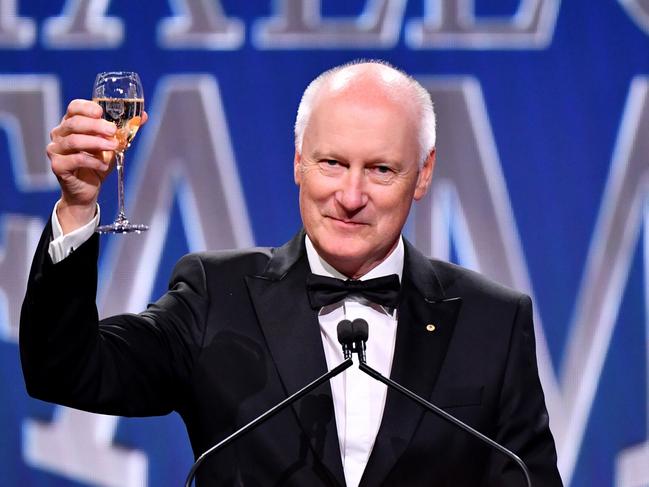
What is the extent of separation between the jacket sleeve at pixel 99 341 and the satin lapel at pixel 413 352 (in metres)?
0.40

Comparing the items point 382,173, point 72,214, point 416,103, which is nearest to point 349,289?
point 382,173

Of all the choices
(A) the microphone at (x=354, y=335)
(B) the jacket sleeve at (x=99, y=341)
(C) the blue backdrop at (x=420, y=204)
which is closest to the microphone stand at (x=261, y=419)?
(A) the microphone at (x=354, y=335)

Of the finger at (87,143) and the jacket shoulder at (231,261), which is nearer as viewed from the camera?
the finger at (87,143)

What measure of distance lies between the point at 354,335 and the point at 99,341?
485mm

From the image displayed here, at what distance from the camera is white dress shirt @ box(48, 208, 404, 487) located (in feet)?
7.19

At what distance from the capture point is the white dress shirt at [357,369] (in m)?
2.19

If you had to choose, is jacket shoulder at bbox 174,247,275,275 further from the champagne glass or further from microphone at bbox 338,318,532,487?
microphone at bbox 338,318,532,487

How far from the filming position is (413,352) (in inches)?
87.0

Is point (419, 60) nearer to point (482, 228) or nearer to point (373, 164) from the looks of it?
point (482, 228)

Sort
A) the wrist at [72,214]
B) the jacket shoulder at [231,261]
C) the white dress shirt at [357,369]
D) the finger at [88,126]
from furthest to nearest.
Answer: the jacket shoulder at [231,261] < the white dress shirt at [357,369] < the wrist at [72,214] < the finger at [88,126]

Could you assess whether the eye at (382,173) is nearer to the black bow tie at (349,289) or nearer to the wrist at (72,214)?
the black bow tie at (349,289)

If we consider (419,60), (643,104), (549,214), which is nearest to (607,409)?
(549,214)

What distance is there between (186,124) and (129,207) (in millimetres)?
321

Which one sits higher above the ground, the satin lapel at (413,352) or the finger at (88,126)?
the finger at (88,126)
